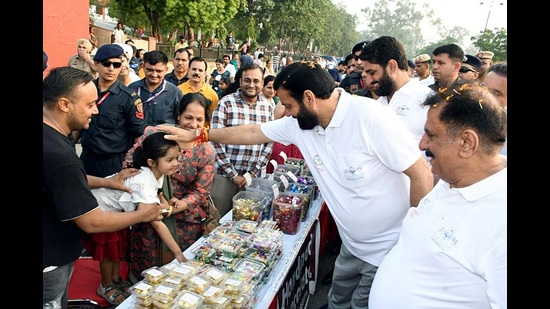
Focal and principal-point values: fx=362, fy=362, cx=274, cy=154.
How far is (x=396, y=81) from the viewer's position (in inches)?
130

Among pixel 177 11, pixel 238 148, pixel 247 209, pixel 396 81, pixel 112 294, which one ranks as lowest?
pixel 112 294

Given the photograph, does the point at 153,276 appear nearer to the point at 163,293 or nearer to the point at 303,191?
the point at 163,293

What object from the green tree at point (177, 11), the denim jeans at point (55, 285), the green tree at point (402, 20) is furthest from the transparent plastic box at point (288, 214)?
the green tree at point (402, 20)

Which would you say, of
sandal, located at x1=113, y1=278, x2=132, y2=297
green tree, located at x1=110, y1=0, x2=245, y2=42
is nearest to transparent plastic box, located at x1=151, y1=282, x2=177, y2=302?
sandal, located at x1=113, y1=278, x2=132, y2=297

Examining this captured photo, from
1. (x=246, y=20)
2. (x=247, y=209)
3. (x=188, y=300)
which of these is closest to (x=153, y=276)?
(x=188, y=300)

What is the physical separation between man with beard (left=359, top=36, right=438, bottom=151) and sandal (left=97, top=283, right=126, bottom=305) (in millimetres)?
2773

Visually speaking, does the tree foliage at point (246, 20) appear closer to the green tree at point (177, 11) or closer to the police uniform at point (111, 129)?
the green tree at point (177, 11)

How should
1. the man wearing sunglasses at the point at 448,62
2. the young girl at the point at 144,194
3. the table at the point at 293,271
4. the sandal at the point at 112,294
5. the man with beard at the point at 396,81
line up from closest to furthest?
1. the table at the point at 293,271
2. the young girl at the point at 144,194
3. the sandal at the point at 112,294
4. the man with beard at the point at 396,81
5. the man wearing sunglasses at the point at 448,62

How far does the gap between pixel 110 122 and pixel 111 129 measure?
72 mm

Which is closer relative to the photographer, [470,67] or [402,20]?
[470,67]

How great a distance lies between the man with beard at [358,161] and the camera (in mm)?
2068

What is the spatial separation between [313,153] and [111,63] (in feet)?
7.57
